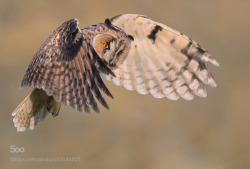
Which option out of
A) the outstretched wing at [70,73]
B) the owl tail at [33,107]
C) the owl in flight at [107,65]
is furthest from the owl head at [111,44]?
the owl tail at [33,107]

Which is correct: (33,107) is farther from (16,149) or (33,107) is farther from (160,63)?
(16,149)

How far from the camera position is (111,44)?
533 centimetres

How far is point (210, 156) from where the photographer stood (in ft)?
34.7

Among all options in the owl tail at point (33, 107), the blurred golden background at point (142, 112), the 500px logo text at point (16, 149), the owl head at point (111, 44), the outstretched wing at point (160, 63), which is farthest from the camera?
the blurred golden background at point (142, 112)

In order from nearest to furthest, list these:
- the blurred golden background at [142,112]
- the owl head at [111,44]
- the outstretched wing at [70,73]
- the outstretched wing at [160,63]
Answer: the outstretched wing at [70,73] < the owl head at [111,44] < the outstretched wing at [160,63] < the blurred golden background at [142,112]

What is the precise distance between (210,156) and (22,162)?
297cm

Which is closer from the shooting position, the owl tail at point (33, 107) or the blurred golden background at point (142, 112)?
the owl tail at point (33, 107)

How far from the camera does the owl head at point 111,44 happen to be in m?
5.27

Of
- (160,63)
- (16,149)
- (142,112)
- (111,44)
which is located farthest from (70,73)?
(142,112)

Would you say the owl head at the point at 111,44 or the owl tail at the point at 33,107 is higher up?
the owl head at the point at 111,44

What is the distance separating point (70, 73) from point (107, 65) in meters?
0.58

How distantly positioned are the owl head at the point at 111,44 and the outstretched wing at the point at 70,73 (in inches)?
11.0

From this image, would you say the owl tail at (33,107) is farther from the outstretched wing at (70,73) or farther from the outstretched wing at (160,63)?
the outstretched wing at (160,63)

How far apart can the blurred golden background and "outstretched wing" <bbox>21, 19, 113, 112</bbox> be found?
4107mm
